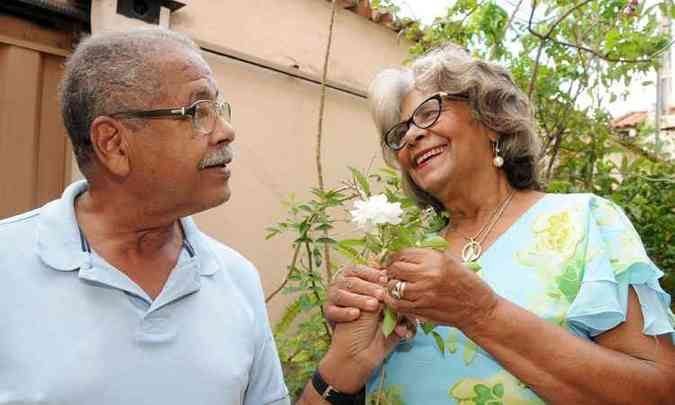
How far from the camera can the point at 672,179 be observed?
5066 mm

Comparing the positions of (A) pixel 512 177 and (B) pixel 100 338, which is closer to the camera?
(B) pixel 100 338

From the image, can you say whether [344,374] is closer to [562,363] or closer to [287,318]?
[562,363]

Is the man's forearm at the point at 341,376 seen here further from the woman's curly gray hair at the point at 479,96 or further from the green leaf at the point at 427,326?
the woman's curly gray hair at the point at 479,96

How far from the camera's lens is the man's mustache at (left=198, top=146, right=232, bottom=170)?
6.27 feet

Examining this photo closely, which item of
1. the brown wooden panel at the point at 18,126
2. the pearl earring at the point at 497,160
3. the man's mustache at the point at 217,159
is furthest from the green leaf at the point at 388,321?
the brown wooden panel at the point at 18,126

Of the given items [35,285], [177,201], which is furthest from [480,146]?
[35,285]

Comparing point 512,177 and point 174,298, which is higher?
point 512,177

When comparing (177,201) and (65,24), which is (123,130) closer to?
(177,201)

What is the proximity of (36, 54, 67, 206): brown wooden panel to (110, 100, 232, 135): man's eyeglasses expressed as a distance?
7.42 ft

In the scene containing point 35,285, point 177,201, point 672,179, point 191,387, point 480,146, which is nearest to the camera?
point 35,285

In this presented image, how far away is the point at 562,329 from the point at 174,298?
1075 millimetres

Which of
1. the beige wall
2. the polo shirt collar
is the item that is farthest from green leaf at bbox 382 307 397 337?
the beige wall

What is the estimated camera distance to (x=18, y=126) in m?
3.71

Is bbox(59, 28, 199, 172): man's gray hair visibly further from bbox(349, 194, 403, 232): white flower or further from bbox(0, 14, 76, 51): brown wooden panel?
bbox(0, 14, 76, 51): brown wooden panel
